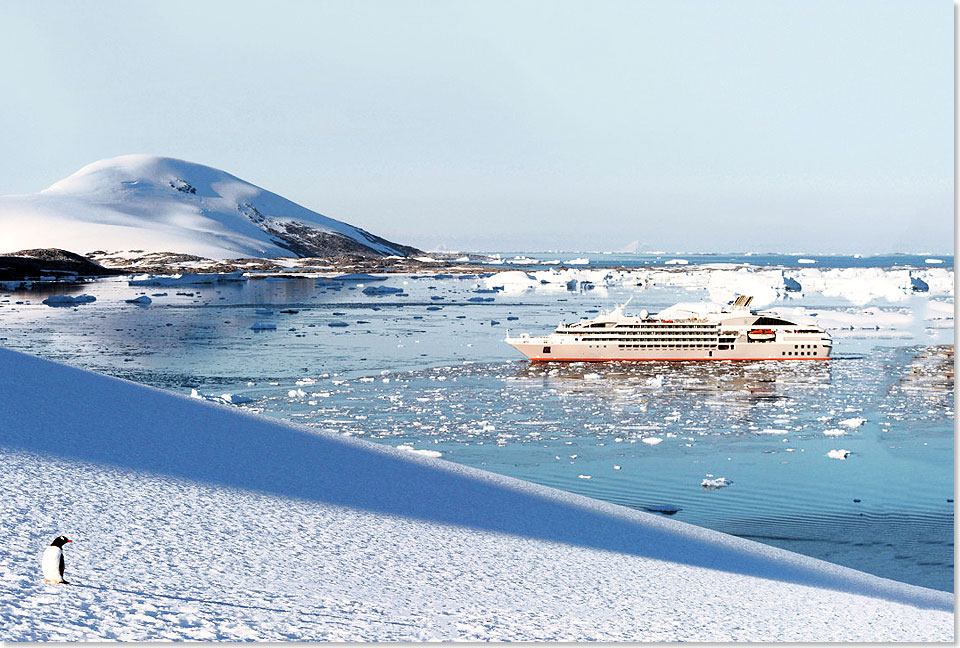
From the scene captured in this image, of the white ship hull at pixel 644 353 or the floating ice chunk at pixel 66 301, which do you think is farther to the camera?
the floating ice chunk at pixel 66 301

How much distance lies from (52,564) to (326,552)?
5.68ft

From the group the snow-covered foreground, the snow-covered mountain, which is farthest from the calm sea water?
the snow-covered mountain

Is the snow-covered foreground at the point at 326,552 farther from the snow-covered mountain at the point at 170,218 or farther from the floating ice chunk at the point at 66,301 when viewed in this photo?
the snow-covered mountain at the point at 170,218

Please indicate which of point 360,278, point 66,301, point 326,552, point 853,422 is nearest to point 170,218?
point 360,278

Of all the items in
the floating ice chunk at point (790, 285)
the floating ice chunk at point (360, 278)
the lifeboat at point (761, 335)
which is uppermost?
the floating ice chunk at point (360, 278)

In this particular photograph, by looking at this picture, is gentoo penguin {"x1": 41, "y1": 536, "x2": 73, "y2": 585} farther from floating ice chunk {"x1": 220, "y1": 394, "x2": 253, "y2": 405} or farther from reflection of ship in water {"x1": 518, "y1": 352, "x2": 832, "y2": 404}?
reflection of ship in water {"x1": 518, "y1": 352, "x2": 832, "y2": 404}

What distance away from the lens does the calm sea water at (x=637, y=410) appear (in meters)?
10.6

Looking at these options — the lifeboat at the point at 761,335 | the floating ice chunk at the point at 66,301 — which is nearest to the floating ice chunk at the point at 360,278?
the floating ice chunk at the point at 66,301

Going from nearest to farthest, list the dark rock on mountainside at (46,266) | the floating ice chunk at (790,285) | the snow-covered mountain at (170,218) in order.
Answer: the floating ice chunk at (790,285) → the dark rock on mountainside at (46,266) → the snow-covered mountain at (170,218)

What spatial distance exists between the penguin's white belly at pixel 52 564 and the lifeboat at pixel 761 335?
28.6m

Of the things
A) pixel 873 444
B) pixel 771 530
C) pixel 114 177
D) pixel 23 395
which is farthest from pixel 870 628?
pixel 114 177

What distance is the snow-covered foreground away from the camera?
421cm

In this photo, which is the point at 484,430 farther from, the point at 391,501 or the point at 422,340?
the point at 422,340

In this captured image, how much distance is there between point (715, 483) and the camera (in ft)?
38.0
